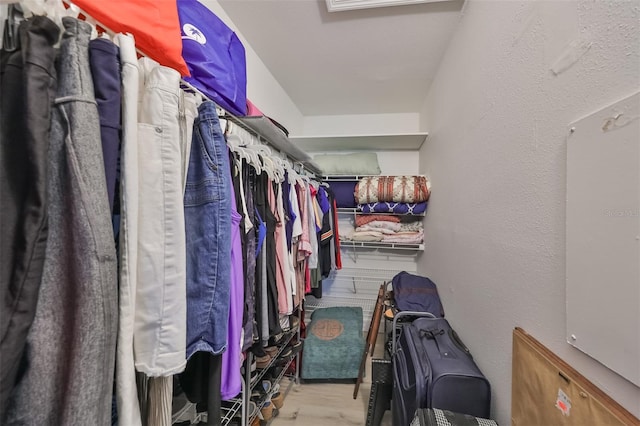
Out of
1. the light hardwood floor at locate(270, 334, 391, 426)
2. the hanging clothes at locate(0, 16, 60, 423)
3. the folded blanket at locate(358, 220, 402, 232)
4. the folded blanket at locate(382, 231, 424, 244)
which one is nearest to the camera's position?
the hanging clothes at locate(0, 16, 60, 423)

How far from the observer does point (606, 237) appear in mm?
528

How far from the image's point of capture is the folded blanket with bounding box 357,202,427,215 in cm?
216

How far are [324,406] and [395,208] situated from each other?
1.55 meters

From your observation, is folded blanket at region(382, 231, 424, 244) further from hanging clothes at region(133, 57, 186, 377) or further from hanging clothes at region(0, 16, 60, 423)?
hanging clothes at region(0, 16, 60, 423)

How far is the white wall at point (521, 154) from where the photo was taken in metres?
0.56

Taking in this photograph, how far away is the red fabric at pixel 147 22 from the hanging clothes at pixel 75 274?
33cm

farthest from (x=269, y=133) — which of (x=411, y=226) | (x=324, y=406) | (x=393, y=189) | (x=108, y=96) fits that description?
(x=324, y=406)

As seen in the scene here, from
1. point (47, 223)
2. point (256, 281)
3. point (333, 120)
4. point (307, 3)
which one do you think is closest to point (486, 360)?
point (256, 281)

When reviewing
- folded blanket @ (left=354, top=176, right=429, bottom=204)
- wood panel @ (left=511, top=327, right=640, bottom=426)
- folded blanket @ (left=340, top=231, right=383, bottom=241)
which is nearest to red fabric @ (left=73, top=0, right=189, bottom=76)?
wood panel @ (left=511, top=327, right=640, bottom=426)

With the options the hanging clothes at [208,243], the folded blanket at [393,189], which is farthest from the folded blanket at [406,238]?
the hanging clothes at [208,243]

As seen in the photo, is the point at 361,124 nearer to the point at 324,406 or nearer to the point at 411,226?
the point at 411,226

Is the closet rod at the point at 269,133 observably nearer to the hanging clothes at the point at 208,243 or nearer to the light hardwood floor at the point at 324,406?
the hanging clothes at the point at 208,243

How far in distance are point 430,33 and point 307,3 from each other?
2.47 feet

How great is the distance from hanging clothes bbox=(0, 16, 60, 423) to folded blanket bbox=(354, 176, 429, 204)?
6.83ft
